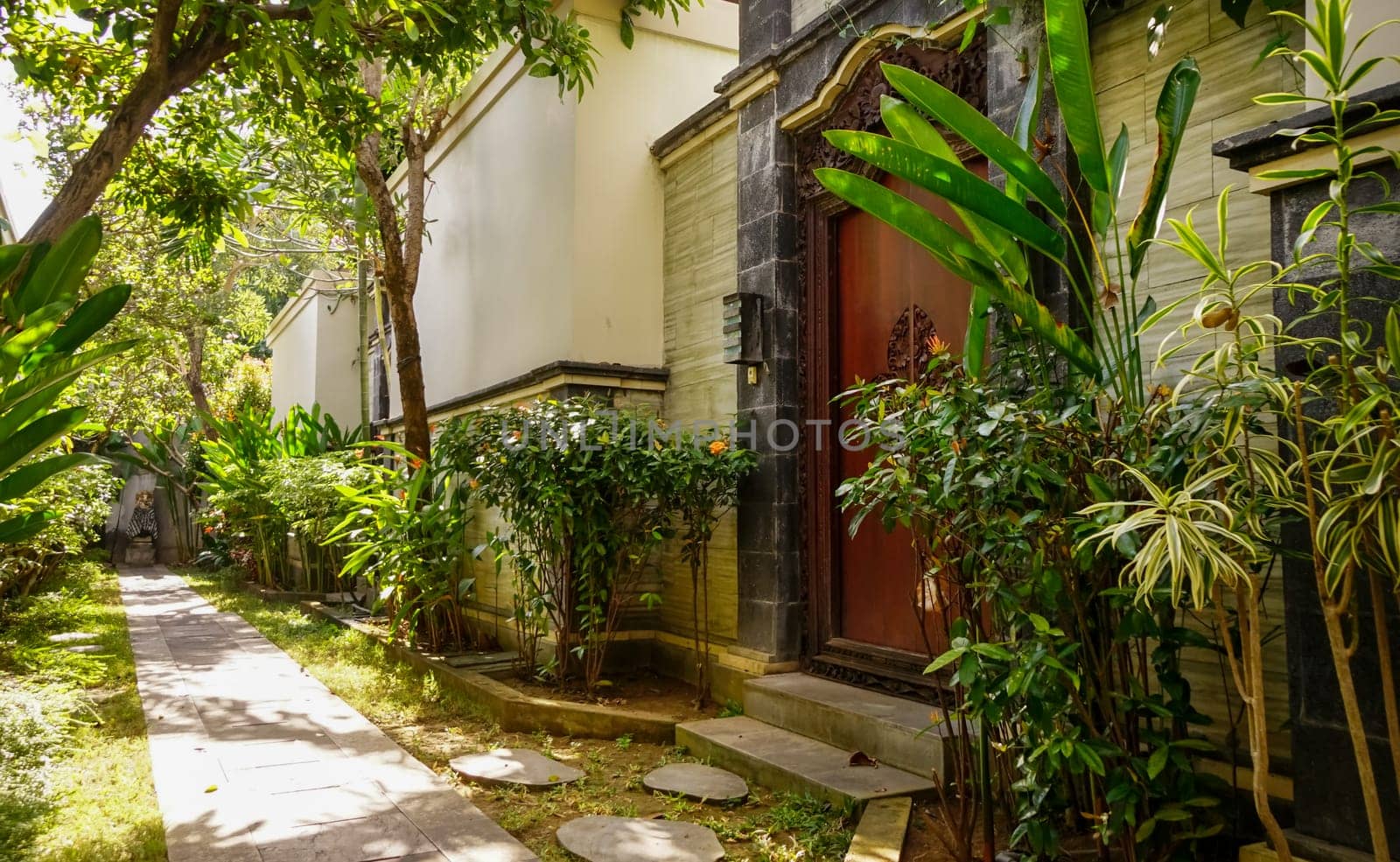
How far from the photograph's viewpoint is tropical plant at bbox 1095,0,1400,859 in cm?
211

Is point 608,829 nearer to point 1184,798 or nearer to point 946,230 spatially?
point 1184,798

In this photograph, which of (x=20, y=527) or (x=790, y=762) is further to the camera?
(x=790, y=762)

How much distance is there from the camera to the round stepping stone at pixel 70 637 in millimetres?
7762

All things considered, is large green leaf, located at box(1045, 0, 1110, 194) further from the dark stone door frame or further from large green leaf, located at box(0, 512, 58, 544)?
large green leaf, located at box(0, 512, 58, 544)

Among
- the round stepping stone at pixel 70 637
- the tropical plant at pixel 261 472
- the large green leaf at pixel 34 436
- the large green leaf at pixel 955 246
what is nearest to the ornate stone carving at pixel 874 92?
the large green leaf at pixel 955 246

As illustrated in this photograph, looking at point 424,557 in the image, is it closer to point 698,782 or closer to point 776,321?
point 776,321

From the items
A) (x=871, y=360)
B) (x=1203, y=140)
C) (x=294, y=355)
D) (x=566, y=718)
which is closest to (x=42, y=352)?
(x=566, y=718)

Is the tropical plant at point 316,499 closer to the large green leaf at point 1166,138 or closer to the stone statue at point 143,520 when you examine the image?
the large green leaf at point 1166,138

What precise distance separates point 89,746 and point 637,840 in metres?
3.15

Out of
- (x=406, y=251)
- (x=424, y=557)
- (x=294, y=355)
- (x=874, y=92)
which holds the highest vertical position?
(x=294, y=355)

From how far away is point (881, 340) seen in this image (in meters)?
5.08

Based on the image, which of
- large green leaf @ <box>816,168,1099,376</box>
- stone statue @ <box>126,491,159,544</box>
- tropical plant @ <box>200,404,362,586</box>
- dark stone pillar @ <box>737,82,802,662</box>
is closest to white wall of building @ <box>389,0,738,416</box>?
dark stone pillar @ <box>737,82,802,662</box>

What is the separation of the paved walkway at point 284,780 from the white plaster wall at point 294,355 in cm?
1013

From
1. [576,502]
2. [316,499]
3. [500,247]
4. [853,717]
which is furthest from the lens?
[316,499]
